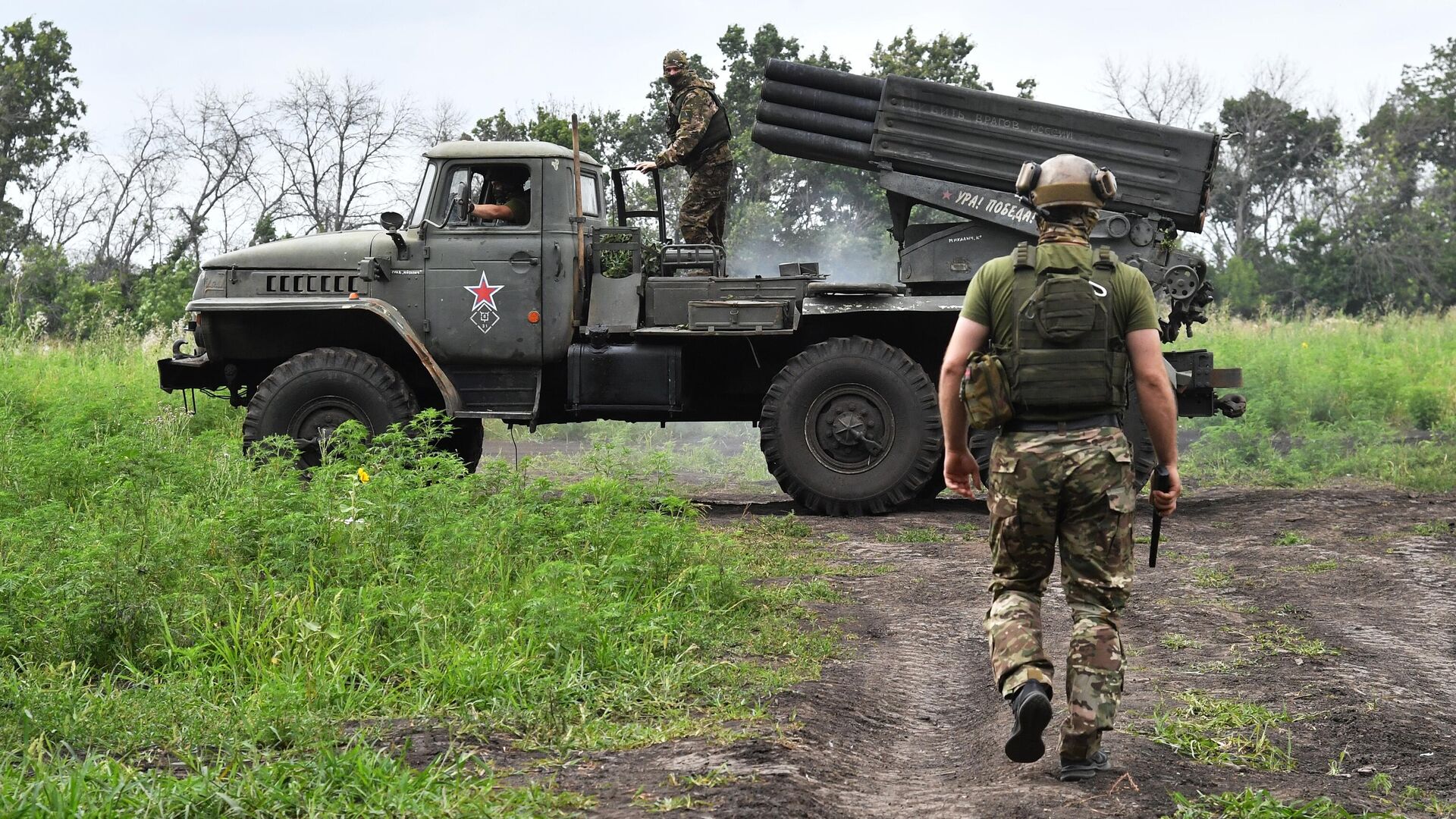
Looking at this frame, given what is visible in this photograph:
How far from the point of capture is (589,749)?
4160mm

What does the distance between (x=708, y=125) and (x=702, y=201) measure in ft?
1.75

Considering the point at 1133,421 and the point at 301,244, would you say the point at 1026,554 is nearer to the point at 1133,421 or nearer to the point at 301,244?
the point at 1133,421

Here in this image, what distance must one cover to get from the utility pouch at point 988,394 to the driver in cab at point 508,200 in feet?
20.3

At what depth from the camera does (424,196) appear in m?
10.0

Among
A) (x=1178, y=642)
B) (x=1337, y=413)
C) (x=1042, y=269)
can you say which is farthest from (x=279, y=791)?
(x=1337, y=413)

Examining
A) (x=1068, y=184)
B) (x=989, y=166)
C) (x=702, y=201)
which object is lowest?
(x=1068, y=184)

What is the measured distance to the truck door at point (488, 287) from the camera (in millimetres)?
9828

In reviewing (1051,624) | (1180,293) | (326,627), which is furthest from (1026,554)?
(1180,293)

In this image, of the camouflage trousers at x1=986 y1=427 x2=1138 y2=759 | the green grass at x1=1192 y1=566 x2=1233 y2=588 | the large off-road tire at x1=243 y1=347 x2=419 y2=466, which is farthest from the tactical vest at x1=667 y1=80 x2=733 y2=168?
the camouflage trousers at x1=986 y1=427 x2=1138 y2=759

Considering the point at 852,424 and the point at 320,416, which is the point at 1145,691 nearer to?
the point at 852,424

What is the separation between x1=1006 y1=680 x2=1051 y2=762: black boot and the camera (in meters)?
3.85

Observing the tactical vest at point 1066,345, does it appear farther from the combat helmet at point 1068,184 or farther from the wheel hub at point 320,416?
the wheel hub at point 320,416

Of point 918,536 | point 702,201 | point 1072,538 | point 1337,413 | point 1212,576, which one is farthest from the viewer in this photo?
point 1337,413

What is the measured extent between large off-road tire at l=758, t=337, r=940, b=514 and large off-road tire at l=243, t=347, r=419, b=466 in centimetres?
244
